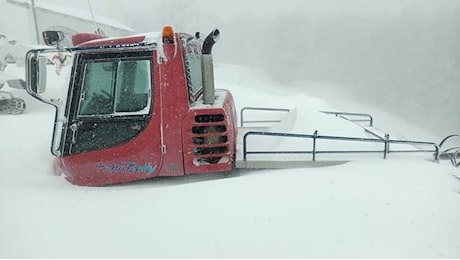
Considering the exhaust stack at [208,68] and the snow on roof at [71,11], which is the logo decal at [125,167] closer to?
the exhaust stack at [208,68]

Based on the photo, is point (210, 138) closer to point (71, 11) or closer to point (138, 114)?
point (138, 114)

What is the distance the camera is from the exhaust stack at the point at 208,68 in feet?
15.1

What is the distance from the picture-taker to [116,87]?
466 cm

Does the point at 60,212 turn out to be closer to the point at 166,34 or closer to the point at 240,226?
the point at 240,226

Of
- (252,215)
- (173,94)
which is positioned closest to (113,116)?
(173,94)

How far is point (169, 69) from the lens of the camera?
15.1 feet

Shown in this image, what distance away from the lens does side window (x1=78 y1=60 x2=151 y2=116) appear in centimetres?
464

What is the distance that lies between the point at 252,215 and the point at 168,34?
243 cm

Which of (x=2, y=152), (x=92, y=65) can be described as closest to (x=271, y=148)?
(x=92, y=65)

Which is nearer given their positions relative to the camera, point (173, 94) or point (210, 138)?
point (173, 94)

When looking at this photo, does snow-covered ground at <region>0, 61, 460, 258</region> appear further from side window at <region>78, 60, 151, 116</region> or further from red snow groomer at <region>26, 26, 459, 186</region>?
side window at <region>78, 60, 151, 116</region>

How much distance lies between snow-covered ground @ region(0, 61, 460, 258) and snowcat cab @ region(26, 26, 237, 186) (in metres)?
0.35

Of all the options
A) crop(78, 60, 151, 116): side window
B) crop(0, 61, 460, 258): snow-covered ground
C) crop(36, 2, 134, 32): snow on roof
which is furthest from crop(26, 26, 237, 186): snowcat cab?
crop(36, 2, 134, 32): snow on roof

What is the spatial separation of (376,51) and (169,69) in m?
67.8
